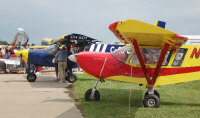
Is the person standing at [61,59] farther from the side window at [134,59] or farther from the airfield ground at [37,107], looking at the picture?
the side window at [134,59]

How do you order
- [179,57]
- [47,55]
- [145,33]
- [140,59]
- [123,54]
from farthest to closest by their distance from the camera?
[47,55], [123,54], [179,57], [140,59], [145,33]

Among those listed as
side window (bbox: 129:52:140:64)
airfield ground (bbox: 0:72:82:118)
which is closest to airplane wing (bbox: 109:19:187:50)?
side window (bbox: 129:52:140:64)

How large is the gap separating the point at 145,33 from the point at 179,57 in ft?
6.72

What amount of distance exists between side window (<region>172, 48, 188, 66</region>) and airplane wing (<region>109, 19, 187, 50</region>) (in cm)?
48

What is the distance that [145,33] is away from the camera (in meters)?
5.49

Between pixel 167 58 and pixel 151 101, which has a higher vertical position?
pixel 167 58

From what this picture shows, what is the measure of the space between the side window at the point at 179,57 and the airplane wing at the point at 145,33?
0.48 metres

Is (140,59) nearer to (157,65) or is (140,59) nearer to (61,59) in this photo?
(157,65)

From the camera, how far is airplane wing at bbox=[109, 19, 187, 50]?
511 cm

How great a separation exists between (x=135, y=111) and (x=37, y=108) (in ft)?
8.53

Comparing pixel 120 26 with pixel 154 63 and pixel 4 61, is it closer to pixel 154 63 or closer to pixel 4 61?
pixel 154 63

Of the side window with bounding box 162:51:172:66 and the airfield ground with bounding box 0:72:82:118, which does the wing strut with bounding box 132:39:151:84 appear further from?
the airfield ground with bounding box 0:72:82:118

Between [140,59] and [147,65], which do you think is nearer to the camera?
[140,59]

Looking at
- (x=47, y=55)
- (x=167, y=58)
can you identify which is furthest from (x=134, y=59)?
(x=47, y=55)
